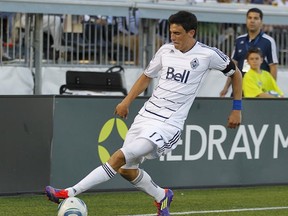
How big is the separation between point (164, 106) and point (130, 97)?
424 millimetres

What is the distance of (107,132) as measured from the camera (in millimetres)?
11547

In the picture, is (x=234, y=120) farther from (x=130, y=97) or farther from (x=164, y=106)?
(x=130, y=97)

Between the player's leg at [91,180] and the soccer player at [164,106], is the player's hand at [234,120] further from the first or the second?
the player's leg at [91,180]

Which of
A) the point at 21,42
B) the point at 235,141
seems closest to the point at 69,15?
the point at 21,42

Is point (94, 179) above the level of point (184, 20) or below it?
below

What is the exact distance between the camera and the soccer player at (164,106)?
8.87 metres

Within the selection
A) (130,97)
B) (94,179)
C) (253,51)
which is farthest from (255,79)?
(94,179)

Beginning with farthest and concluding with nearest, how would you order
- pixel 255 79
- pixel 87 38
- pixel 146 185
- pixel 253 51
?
pixel 87 38 < pixel 255 79 < pixel 253 51 < pixel 146 185

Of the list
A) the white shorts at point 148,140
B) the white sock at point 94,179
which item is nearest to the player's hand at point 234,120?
the white shorts at point 148,140

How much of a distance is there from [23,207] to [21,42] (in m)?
6.42

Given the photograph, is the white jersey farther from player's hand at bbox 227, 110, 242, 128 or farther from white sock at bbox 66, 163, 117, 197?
white sock at bbox 66, 163, 117, 197

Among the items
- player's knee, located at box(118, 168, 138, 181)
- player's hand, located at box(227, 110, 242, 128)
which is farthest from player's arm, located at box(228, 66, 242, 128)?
player's knee, located at box(118, 168, 138, 181)

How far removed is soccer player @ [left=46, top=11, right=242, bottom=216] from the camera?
887 cm

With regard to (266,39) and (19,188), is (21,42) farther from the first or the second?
(19,188)
